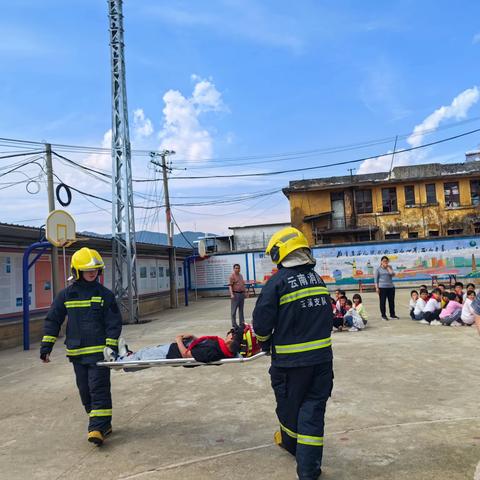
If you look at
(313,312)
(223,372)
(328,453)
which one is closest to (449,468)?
(328,453)

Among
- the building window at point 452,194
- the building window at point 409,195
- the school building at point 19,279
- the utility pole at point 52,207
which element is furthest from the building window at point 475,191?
the utility pole at point 52,207

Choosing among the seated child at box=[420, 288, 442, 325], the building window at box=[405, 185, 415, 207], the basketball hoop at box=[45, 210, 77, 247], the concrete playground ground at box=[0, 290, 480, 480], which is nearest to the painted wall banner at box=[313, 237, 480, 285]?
the building window at box=[405, 185, 415, 207]

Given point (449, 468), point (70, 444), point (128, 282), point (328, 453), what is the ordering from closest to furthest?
point (449, 468)
point (328, 453)
point (70, 444)
point (128, 282)

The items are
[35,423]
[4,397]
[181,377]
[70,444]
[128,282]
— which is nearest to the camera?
[70,444]

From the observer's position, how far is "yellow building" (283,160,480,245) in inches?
1340

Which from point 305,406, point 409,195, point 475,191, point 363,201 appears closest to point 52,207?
point 305,406

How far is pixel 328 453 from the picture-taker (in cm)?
391

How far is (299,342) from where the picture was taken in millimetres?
3477

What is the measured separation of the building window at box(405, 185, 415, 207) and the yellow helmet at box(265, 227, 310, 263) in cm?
3316

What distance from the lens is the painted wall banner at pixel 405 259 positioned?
75.6 ft

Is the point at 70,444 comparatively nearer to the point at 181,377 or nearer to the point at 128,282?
the point at 181,377

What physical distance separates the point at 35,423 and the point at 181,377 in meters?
2.31

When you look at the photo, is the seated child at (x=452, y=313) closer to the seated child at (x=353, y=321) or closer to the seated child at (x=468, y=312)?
the seated child at (x=468, y=312)

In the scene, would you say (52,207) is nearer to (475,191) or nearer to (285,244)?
(285,244)
